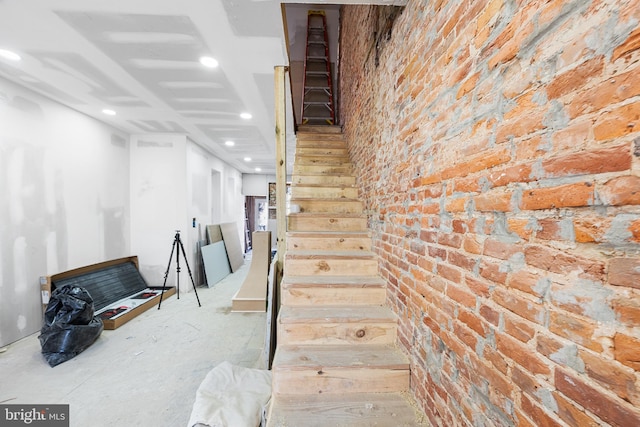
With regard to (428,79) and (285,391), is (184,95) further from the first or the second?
(285,391)

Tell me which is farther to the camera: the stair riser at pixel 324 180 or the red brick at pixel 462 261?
the stair riser at pixel 324 180

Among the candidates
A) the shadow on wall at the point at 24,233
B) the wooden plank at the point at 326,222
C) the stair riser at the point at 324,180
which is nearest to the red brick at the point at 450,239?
the wooden plank at the point at 326,222

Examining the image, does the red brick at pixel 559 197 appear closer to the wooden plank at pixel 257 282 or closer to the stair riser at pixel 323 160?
the stair riser at pixel 323 160

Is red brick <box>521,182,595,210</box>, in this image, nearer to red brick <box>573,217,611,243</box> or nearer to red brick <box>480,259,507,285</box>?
red brick <box>573,217,611,243</box>

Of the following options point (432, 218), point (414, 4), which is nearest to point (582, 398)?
point (432, 218)

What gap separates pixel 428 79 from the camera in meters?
→ 1.29

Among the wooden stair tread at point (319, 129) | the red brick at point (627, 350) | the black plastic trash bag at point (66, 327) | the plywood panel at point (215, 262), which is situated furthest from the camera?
the plywood panel at point (215, 262)

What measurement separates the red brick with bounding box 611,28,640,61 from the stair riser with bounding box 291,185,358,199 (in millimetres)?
2518

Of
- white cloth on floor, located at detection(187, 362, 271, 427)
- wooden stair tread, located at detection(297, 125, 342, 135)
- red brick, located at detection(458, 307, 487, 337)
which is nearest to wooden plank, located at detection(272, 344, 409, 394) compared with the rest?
white cloth on floor, located at detection(187, 362, 271, 427)

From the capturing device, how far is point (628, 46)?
495 millimetres

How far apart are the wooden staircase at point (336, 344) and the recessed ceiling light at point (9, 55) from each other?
291 cm

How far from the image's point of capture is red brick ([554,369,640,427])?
497 mm

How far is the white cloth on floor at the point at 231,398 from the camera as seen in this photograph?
1.57 m

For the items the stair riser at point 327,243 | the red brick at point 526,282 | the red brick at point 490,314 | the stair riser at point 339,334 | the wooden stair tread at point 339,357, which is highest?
the red brick at point 526,282
